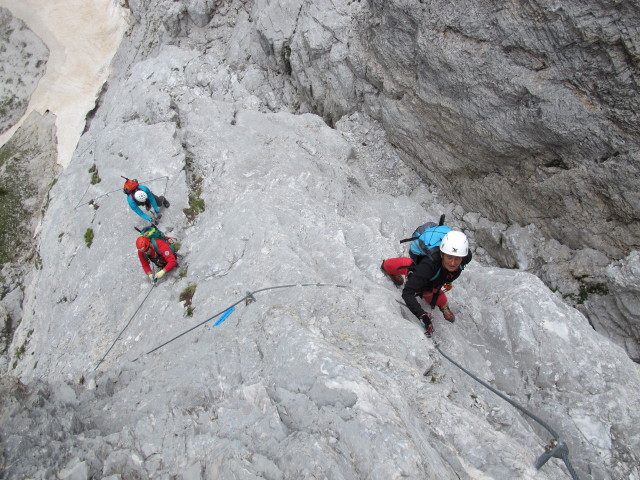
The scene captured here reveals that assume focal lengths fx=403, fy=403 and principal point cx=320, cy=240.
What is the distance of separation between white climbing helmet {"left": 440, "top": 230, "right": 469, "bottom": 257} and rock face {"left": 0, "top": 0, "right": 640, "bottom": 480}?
1653mm

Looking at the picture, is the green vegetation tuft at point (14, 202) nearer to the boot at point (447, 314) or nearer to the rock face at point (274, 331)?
the rock face at point (274, 331)

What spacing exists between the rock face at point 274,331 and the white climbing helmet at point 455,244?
1653 millimetres

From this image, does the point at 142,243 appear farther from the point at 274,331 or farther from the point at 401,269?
the point at 401,269

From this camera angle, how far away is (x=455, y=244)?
23.1 feet

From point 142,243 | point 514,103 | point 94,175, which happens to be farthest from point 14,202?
point 514,103

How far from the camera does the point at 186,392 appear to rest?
657 centimetres

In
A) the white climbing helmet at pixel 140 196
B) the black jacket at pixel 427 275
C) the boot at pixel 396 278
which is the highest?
the white climbing helmet at pixel 140 196

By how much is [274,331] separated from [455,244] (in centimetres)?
351

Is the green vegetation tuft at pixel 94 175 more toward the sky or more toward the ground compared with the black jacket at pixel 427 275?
more toward the sky

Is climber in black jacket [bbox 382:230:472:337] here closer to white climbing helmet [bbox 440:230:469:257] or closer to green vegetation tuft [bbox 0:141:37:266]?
white climbing helmet [bbox 440:230:469:257]

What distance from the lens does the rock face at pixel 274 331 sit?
552cm

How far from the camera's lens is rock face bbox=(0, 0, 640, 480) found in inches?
217

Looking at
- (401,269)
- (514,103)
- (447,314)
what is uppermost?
(401,269)

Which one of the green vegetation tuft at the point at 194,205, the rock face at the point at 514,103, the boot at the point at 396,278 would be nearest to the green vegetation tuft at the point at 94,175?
the green vegetation tuft at the point at 194,205
